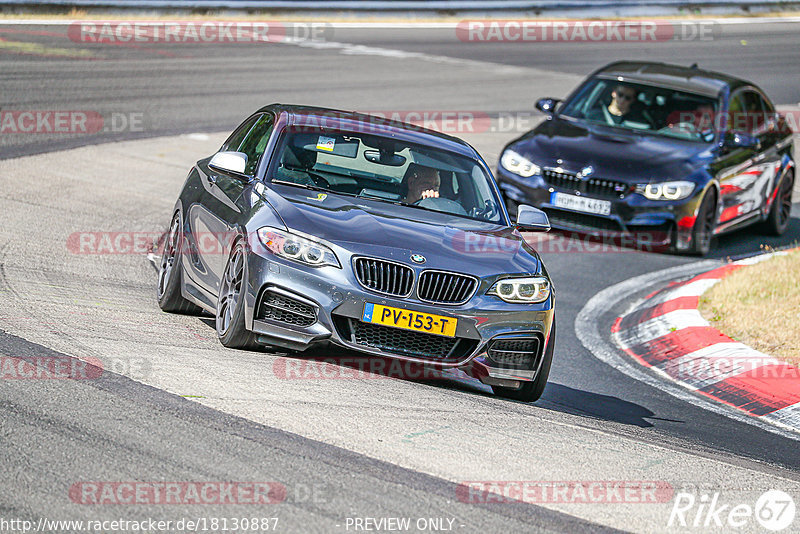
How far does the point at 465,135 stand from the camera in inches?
730

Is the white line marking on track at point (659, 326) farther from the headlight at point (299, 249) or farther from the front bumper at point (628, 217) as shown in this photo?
the headlight at point (299, 249)

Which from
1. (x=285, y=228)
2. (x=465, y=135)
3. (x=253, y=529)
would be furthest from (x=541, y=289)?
(x=465, y=135)

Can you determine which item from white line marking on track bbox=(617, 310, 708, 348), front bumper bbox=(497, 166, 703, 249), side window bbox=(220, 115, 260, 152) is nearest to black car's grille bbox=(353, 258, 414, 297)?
side window bbox=(220, 115, 260, 152)

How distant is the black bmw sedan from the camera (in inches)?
516

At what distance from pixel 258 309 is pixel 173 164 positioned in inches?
311

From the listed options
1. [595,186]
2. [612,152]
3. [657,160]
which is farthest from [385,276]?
[657,160]

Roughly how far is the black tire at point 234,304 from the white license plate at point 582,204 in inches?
247

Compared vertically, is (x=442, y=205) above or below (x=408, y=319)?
above

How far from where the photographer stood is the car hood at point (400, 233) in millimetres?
7051

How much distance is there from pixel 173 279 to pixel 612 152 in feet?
21.0

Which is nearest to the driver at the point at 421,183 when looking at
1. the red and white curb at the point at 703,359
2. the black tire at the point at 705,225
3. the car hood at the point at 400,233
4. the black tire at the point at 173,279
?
the car hood at the point at 400,233

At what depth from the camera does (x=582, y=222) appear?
13195mm

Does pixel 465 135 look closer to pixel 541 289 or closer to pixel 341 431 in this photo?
pixel 541 289

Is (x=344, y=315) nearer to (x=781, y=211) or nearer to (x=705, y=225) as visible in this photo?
(x=705, y=225)
